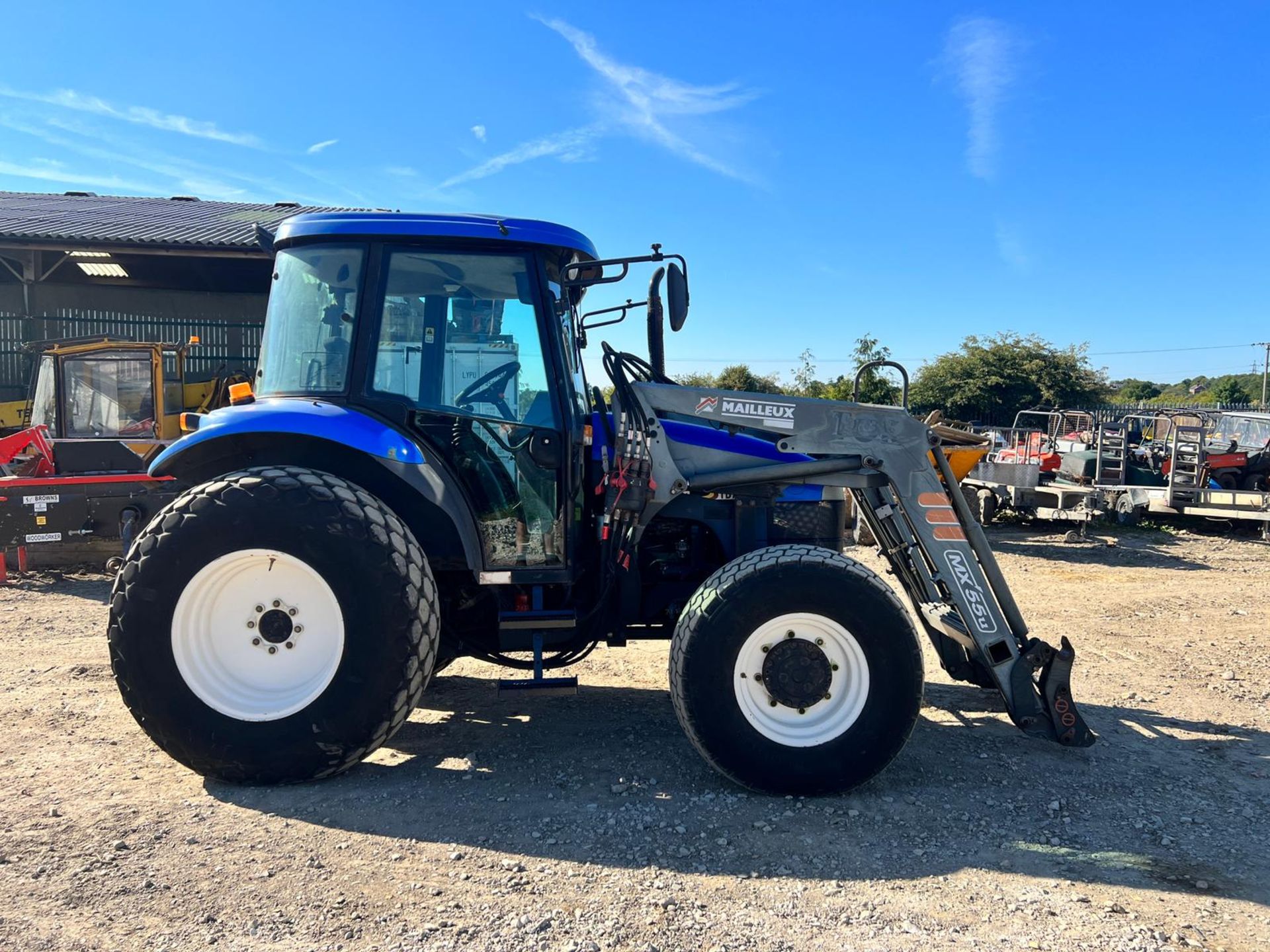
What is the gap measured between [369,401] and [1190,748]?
426 cm

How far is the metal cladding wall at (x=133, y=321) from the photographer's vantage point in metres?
16.7

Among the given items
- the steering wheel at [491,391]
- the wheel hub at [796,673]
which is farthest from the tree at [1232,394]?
the steering wheel at [491,391]

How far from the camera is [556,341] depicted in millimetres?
3803

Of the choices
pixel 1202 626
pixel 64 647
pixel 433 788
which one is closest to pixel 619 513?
pixel 433 788

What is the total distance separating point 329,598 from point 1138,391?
6766cm

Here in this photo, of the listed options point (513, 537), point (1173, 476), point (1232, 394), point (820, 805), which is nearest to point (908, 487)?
point (820, 805)

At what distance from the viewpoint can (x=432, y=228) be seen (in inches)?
146

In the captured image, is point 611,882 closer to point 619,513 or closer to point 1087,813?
point 619,513

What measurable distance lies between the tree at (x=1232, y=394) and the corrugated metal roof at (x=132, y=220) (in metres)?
49.8

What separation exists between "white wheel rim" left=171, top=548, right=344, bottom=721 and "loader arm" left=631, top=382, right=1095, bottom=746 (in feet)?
4.92

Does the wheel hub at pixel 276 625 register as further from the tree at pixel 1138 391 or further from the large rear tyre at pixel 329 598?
the tree at pixel 1138 391

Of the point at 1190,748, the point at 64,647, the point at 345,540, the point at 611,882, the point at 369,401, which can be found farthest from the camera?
the point at 64,647

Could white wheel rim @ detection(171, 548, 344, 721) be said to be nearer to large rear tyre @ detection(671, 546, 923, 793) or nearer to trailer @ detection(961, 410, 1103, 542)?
large rear tyre @ detection(671, 546, 923, 793)

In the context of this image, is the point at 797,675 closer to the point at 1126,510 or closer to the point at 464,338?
the point at 464,338
